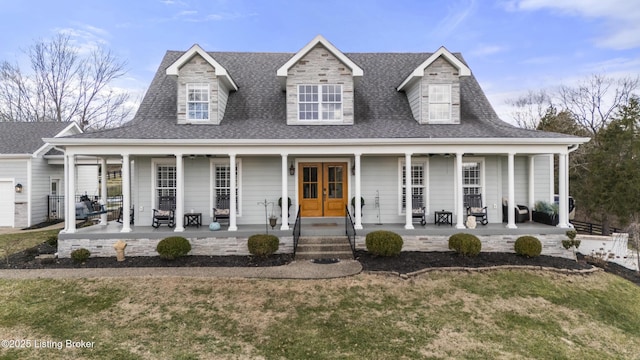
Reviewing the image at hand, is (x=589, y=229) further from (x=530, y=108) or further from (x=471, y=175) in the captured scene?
(x=530, y=108)

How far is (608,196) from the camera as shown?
14336 millimetres

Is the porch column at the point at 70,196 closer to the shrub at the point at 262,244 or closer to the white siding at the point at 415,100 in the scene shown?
the shrub at the point at 262,244

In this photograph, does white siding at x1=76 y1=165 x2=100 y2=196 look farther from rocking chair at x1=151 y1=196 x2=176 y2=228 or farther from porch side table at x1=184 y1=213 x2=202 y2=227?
porch side table at x1=184 y1=213 x2=202 y2=227

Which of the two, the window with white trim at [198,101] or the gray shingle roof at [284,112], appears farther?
the window with white trim at [198,101]

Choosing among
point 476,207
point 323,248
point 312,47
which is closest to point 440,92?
point 476,207

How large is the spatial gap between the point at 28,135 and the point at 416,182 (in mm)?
21831

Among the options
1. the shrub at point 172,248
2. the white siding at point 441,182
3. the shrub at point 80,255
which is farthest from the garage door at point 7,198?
the white siding at point 441,182

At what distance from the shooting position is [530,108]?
99.4 ft

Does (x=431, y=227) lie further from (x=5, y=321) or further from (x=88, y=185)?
(x=88, y=185)

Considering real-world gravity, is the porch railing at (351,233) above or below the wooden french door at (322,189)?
below

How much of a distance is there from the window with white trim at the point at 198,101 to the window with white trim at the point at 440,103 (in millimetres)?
8715

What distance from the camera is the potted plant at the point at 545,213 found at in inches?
430

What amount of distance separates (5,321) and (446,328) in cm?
882

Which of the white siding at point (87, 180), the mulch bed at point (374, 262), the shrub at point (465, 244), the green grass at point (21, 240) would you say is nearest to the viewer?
the mulch bed at point (374, 262)
